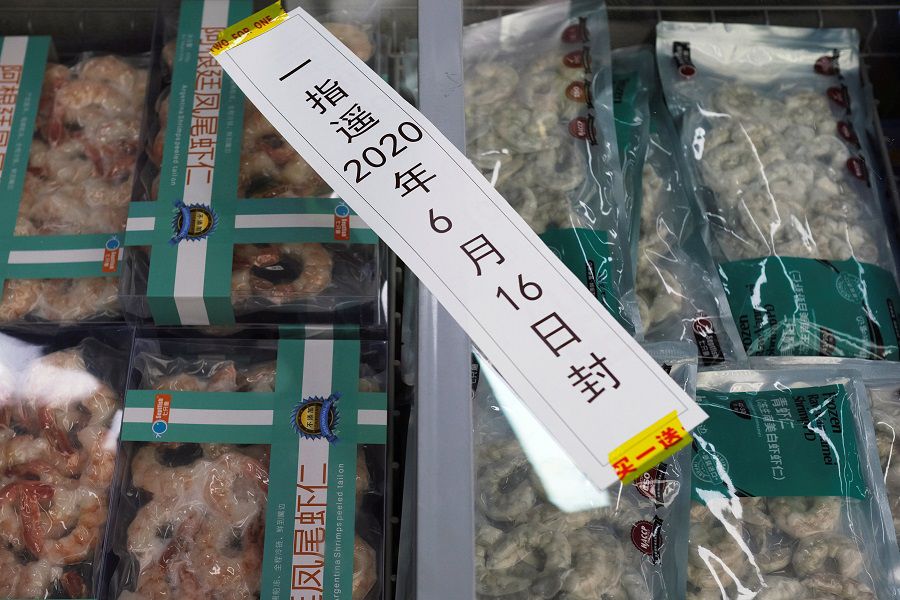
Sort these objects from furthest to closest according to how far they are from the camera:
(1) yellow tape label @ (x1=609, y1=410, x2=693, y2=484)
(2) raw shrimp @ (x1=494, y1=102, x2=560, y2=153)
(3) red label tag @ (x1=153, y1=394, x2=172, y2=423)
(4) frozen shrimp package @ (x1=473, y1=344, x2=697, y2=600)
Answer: (2) raw shrimp @ (x1=494, y1=102, x2=560, y2=153) < (3) red label tag @ (x1=153, y1=394, x2=172, y2=423) < (4) frozen shrimp package @ (x1=473, y1=344, x2=697, y2=600) < (1) yellow tape label @ (x1=609, y1=410, x2=693, y2=484)

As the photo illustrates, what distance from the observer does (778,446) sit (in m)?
1.20

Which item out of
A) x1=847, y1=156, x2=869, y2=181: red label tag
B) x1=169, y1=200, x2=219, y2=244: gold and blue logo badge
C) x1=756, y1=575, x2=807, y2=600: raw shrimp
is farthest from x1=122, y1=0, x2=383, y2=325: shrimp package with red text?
x1=847, y1=156, x2=869, y2=181: red label tag

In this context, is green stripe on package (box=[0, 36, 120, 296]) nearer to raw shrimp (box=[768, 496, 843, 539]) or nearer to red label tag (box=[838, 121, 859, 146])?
raw shrimp (box=[768, 496, 843, 539])

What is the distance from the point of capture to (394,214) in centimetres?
83

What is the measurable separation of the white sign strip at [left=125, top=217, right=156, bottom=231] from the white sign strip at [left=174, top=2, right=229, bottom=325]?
0.19 ft

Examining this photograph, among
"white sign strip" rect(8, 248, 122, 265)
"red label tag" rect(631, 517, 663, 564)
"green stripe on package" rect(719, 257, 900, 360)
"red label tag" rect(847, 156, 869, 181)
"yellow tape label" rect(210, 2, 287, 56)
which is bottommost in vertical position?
"red label tag" rect(631, 517, 663, 564)

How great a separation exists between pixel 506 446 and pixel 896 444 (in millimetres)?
675

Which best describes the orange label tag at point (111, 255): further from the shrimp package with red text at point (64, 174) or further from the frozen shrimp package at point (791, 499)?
the frozen shrimp package at point (791, 499)

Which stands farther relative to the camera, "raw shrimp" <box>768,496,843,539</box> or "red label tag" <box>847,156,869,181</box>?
"red label tag" <box>847,156,869,181</box>

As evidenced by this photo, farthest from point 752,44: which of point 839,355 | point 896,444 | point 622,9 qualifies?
point 896,444

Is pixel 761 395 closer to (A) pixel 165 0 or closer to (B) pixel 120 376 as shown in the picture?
(B) pixel 120 376

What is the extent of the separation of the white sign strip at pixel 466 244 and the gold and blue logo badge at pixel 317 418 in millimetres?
448

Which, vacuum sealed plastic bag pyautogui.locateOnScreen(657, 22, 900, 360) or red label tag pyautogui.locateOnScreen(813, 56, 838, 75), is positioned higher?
red label tag pyautogui.locateOnScreen(813, 56, 838, 75)

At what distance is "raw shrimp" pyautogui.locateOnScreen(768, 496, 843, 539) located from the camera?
1.16 metres
